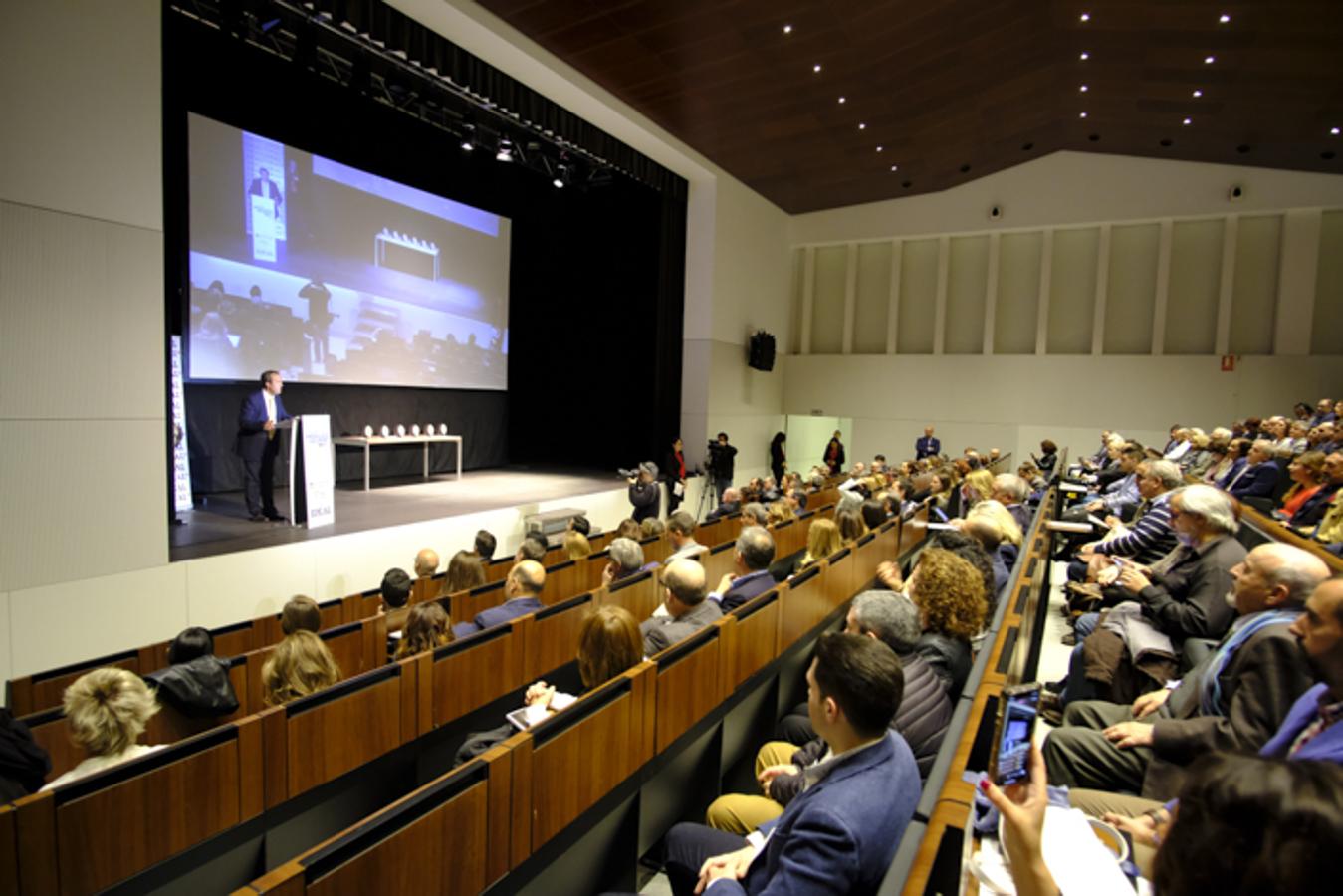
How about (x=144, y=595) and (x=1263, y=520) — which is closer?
(x=1263, y=520)

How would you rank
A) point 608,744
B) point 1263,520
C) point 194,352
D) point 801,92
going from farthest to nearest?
point 801,92, point 194,352, point 1263,520, point 608,744

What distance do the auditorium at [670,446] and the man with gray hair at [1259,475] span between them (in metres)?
0.05

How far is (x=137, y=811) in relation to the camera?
1.84m

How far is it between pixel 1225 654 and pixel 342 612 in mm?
4462

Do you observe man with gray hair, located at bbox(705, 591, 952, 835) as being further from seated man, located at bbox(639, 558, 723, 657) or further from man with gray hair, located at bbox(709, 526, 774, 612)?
man with gray hair, located at bbox(709, 526, 774, 612)

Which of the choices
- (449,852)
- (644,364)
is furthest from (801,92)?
(449,852)

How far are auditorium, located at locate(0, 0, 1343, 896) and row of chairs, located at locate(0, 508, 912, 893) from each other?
0.01 meters

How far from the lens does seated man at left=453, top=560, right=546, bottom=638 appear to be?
3.30 m

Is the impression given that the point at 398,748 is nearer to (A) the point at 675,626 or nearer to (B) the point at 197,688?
(B) the point at 197,688

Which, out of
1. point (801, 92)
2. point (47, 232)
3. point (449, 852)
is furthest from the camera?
point (801, 92)

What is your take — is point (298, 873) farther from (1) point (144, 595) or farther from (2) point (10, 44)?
(2) point (10, 44)

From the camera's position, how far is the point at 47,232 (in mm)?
4176

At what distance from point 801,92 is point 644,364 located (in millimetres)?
4850

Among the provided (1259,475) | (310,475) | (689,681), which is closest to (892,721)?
(689,681)
